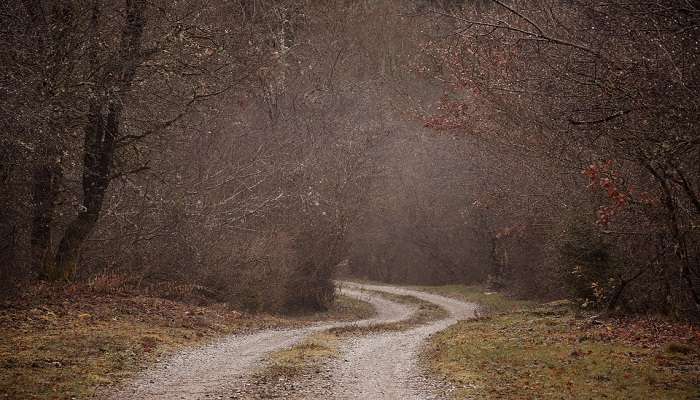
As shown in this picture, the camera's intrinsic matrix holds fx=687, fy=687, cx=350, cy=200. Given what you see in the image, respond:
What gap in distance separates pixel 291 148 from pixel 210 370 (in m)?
16.3

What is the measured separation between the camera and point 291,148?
26.5 m

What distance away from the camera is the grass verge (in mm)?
9477

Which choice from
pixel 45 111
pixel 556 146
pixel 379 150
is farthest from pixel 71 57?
pixel 379 150

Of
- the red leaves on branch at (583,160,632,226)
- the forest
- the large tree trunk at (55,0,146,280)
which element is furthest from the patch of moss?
the large tree trunk at (55,0,146,280)

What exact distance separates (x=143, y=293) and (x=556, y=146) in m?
11.1

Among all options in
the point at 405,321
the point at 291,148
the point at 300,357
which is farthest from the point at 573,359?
the point at 291,148

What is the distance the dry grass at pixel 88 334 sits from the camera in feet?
31.3

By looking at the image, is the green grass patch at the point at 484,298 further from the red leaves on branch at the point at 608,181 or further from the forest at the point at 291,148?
the red leaves on branch at the point at 608,181

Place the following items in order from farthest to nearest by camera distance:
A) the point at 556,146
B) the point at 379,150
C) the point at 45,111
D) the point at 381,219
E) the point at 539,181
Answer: the point at 381,219
the point at 379,150
the point at 539,181
the point at 556,146
the point at 45,111

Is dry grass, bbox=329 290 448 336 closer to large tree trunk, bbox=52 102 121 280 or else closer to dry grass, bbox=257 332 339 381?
dry grass, bbox=257 332 339 381

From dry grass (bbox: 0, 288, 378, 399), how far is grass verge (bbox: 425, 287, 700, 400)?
16.6ft

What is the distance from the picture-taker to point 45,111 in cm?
1204

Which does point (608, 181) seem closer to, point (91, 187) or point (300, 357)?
point (300, 357)

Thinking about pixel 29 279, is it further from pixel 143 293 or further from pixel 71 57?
pixel 71 57
